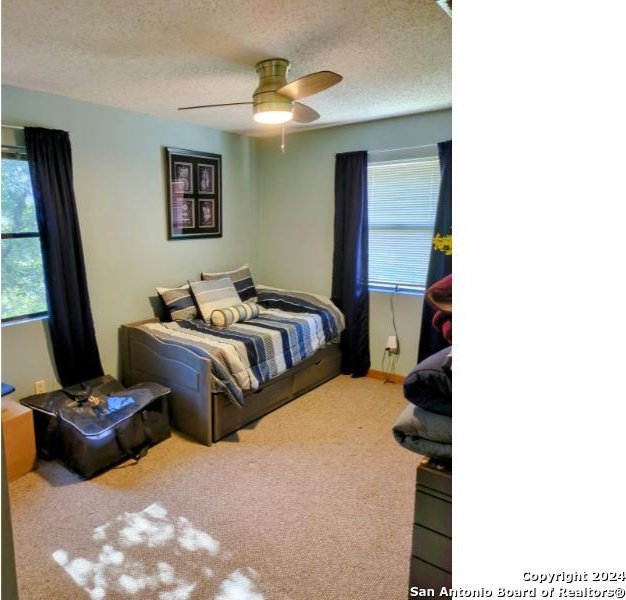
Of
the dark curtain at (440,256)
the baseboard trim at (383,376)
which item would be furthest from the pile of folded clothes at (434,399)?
the baseboard trim at (383,376)

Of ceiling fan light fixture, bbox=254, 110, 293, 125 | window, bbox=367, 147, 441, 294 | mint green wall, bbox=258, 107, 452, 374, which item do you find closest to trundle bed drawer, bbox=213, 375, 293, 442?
mint green wall, bbox=258, 107, 452, 374

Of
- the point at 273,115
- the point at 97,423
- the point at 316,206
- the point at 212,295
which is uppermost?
the point at 273,115

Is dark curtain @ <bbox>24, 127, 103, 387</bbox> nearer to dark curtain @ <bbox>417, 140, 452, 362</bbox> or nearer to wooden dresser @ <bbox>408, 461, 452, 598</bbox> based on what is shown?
dark curtain @ <bbox>417, 140, 452, 362</bbox>

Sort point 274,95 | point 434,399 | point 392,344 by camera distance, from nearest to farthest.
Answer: point 434,399 < point 274,95 < point 392,344

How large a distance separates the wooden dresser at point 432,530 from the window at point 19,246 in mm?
2779

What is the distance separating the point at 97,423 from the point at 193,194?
2.17m

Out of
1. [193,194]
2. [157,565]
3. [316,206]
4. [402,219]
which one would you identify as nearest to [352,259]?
[402,219]

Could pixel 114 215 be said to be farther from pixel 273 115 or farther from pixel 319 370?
pixel 319 370

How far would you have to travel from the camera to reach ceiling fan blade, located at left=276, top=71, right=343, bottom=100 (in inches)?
76.6

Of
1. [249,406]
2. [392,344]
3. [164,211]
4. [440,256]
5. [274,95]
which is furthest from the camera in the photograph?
[392,344]

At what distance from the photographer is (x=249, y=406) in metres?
3.16

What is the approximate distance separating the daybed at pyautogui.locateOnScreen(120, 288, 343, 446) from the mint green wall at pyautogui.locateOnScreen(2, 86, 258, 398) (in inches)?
10.5
